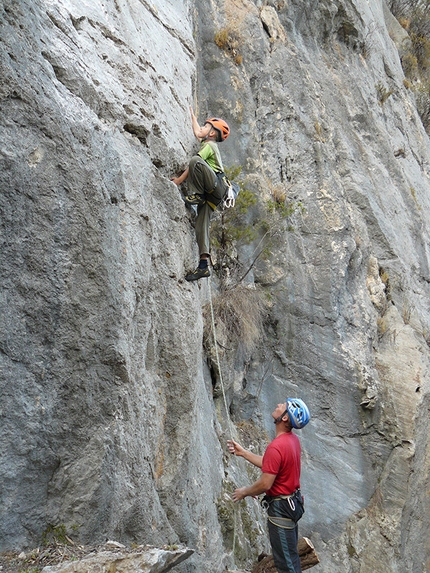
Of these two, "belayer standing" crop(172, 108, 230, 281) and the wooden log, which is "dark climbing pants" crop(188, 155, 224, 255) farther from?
the wooden log

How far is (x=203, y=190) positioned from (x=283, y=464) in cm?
293

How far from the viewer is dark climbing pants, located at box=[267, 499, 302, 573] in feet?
16.8

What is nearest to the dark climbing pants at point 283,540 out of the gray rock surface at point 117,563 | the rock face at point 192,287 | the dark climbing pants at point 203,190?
the rock face at point 192,287

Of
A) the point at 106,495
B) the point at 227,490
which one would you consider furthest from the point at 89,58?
the point at 227,490

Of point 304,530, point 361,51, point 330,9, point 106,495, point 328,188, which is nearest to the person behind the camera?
point 106,495

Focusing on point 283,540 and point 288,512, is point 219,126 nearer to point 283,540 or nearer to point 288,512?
point 288,512

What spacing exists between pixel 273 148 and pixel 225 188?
4.24 m

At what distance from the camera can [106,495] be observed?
180 inches

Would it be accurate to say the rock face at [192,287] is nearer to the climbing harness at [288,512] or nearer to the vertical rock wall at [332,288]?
the vertical rock wall at [332,288]

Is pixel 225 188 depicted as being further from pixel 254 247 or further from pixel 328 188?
pixel 328 188

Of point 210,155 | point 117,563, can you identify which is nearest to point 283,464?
point 117,563

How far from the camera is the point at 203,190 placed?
670cm

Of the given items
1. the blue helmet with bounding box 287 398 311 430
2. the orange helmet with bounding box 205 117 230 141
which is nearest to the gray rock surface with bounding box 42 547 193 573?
the blue helmet with bounding box 287 398 311 430

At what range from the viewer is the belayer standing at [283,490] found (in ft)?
16.9
